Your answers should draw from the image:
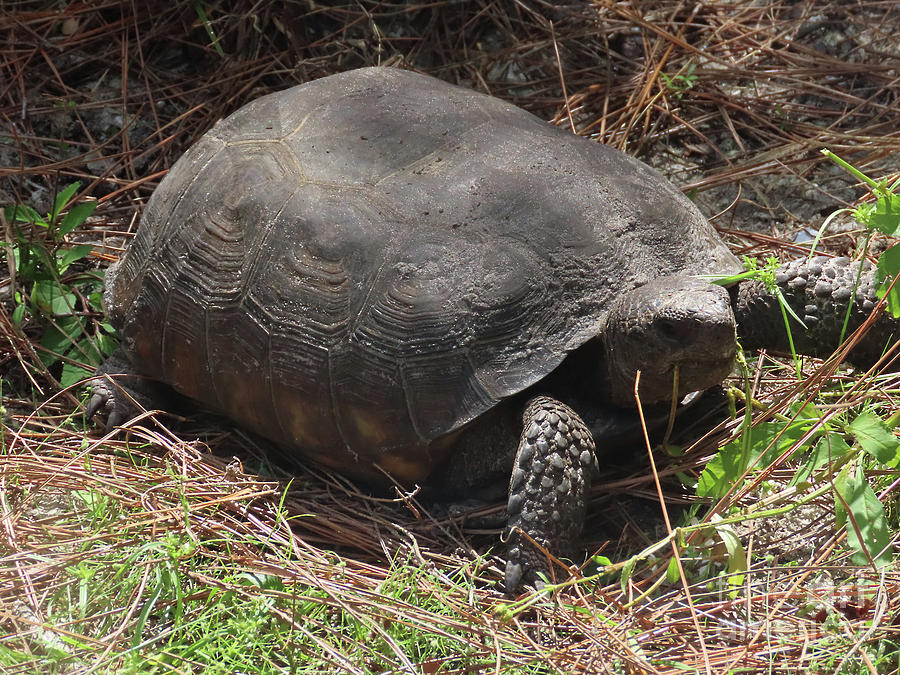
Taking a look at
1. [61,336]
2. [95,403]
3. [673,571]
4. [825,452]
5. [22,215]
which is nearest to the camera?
[673,571]

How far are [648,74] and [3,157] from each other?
3362 mm

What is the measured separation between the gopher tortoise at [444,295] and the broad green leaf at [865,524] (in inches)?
21.3

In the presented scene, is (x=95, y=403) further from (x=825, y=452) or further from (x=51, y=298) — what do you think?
(x=825, y=452)

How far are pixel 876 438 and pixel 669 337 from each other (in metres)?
0.64

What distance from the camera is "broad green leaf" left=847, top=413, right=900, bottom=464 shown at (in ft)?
8.41

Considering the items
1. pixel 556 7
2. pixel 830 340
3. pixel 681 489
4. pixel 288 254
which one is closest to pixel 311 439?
pixel 288 254

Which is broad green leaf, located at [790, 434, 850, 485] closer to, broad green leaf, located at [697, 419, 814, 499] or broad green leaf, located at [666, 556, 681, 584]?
broad green leaf, located at [697, 419, 814, 499]

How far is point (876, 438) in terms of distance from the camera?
8.44 ft

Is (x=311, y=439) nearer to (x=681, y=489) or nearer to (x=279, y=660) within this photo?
(x=279, y=660)

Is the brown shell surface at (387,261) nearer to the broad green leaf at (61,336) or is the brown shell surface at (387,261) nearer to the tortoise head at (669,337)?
the tortoise head at (669,337)

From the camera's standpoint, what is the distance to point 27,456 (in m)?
3.24

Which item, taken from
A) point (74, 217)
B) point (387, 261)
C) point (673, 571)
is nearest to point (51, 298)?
point (74, 217)

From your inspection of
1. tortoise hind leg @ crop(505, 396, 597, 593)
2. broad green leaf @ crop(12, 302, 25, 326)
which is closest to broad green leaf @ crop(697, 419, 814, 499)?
tortoise hind leg @ crop(505, 396, 597, 593)

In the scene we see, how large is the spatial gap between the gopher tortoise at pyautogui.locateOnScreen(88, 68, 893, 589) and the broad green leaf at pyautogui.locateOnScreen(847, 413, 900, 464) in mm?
440
